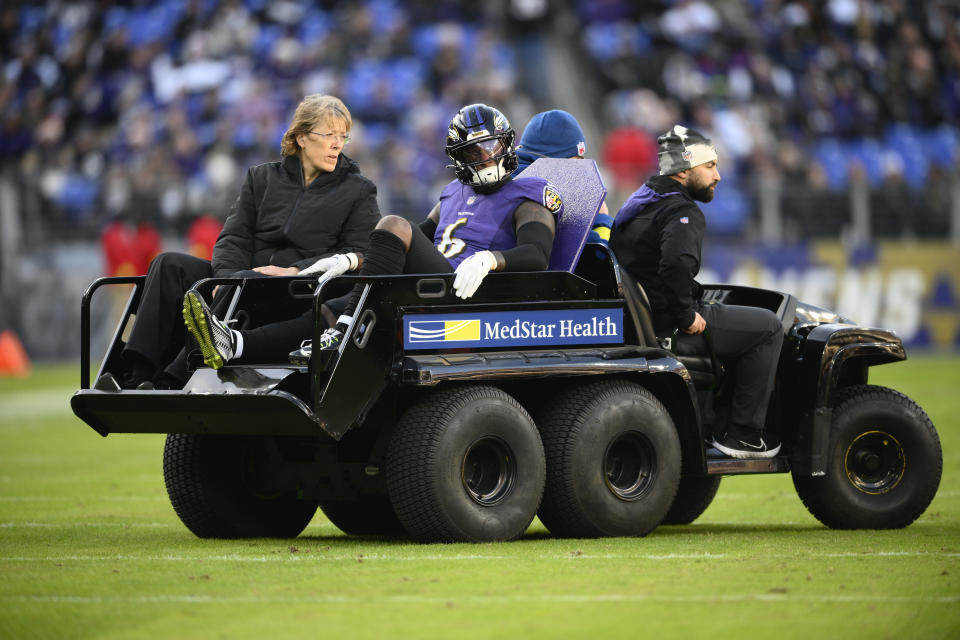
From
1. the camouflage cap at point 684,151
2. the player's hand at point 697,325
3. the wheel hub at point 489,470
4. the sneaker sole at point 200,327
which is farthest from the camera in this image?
the camouflage cap at point 684,151

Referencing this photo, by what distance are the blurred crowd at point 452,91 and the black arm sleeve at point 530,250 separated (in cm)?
1353

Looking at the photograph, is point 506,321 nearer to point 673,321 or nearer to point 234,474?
point 673,321

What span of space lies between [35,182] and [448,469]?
51.9 ft

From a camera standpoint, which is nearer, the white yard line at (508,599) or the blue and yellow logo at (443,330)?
the white yard line at (508,599)

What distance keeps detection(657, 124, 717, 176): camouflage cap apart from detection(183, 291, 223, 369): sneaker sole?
2.70 metres

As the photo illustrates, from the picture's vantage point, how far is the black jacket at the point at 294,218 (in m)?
8.09

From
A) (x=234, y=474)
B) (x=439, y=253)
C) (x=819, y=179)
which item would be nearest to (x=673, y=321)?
(x=439, y=253)

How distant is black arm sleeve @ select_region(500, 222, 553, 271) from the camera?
752 centimetres

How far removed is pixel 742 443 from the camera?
820 centimetres

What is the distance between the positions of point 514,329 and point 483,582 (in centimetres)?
180

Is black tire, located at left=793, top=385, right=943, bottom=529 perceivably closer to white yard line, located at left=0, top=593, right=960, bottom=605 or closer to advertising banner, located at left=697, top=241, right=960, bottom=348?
white yard line, located at left=0, top=593, right=960, bottom=605

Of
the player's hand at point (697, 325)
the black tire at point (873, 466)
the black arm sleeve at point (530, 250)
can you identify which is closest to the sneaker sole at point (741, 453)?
the black tire at point (873, 466)

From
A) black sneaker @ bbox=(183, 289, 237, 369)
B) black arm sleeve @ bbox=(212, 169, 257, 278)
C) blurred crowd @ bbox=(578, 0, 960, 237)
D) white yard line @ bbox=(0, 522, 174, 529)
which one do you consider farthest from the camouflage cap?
blurred crowd @ bbox=(578, 0, 960, 237)

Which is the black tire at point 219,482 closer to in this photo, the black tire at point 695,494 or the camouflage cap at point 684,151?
the black tire at point 695,494
